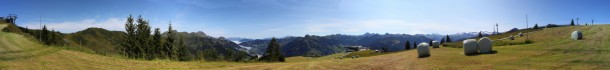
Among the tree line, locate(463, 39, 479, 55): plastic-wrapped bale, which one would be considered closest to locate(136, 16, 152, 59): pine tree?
the tree line

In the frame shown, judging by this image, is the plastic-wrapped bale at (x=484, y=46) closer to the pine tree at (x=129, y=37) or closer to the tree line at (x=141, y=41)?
the tree line at (x=141, y=41)

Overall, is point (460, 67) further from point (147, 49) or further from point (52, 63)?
point (147, 49)

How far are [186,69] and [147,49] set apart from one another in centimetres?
5380

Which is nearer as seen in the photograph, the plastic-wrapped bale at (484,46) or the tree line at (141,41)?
the plastic-wrapped bale at (484,46)

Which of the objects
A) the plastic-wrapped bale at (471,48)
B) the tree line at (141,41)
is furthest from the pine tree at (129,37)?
the plastic-wrapped bale at (471,48)

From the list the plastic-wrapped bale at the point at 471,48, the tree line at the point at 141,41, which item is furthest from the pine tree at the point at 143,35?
the plastic-wrapped bale at the point at 471,48

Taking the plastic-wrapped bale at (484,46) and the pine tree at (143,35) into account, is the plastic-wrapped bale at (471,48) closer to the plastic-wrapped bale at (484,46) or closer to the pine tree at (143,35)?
the plastic-wrapped bale at (484,46)

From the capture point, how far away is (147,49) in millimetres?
83812

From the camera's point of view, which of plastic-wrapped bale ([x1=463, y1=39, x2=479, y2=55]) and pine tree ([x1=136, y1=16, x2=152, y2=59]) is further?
pine tree ([x1=136, y1=16, x2=152, y2=59])

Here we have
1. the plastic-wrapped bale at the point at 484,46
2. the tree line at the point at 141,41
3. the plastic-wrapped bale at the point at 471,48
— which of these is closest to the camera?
the plastic-wrapped bale at the point at 471,48

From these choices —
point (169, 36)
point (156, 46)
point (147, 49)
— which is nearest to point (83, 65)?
point (147, 49)

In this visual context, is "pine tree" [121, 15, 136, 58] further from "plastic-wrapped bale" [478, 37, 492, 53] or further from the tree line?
"plastic-wrapped bale" [478, 37, 492, 53]

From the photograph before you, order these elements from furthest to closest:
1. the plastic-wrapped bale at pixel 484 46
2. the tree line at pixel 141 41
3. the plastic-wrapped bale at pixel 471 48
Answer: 1. the tree line at pixel 141 41
2. the plastic-wrapped bale at pixel 484 46
3. the plastic-wrapped bale at pixel 471 48

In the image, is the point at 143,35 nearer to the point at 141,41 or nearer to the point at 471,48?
the point at 141,41
